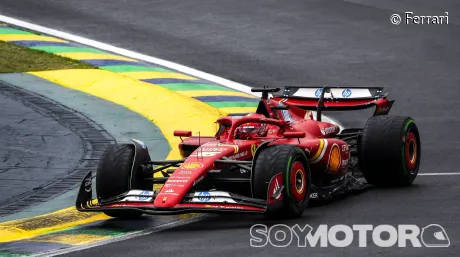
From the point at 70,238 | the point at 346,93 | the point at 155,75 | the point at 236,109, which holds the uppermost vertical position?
the point at 155,75

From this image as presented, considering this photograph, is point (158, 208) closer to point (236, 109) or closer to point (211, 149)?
point (211, 149)

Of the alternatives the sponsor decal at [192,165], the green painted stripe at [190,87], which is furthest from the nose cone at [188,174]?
the green painted stripe at [190,87]

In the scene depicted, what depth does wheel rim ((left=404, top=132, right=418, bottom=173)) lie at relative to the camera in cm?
1488

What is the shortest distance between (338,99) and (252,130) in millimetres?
2297

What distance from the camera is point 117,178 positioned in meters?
13.3

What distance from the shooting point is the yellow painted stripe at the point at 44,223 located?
42.9 feet

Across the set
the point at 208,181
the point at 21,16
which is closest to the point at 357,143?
the point at 208,181

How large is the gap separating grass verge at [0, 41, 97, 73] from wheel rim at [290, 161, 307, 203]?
9934 mm

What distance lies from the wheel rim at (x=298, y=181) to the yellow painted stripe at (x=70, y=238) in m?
2.14

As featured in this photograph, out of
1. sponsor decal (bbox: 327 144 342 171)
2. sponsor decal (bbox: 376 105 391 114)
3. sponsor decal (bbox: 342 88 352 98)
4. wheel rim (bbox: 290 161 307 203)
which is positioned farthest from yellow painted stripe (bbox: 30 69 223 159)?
wheel rim (bbox: 290 161 307 203)

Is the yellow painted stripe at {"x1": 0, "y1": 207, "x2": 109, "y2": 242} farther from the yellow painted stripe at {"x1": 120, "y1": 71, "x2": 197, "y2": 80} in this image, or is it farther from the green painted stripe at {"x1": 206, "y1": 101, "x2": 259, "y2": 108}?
the yellow painted stripe at {"x1": 120, "y1": 71, "x2": 197, "y2": 80}

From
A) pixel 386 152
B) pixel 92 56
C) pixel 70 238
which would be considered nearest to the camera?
pixel 70 238

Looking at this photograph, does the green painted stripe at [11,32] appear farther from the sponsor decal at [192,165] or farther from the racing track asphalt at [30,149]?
the sponsor decal at [192,165]

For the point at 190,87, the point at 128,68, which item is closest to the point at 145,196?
the point at 190,87
